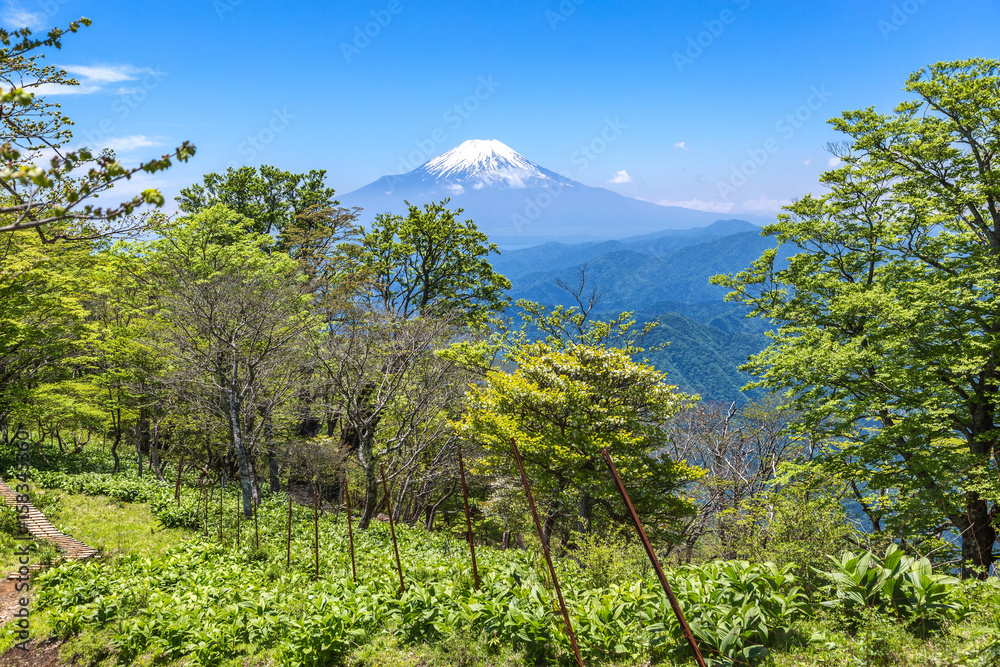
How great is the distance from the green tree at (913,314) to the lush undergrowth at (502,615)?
902 cm

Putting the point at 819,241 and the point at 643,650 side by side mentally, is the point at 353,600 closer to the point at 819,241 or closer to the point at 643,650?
the point at 643,650

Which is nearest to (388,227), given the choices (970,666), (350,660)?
(350,660)

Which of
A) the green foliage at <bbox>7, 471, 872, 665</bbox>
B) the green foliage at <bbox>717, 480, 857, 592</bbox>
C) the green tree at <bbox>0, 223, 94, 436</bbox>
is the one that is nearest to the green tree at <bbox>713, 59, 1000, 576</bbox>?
the green foliage at <bbox>717, 480, 857, 592</bbox>

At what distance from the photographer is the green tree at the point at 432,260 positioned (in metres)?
27.5

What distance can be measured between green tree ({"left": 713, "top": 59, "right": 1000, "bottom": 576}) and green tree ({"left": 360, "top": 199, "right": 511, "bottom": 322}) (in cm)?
1590

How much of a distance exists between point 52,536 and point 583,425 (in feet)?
40.0

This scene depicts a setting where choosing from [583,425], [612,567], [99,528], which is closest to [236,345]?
[99,528]

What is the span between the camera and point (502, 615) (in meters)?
5.25

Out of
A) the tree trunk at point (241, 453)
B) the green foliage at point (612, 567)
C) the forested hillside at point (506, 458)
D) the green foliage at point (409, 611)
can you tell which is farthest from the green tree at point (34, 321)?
the green foliage at point (612, 567)

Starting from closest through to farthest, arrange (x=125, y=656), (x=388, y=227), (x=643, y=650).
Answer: (x=643, y=650), (x=125, y=656), (x=388, y=227)

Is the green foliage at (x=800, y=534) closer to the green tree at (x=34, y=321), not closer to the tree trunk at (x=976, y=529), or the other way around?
the tree trunk at (x=976, y=529)

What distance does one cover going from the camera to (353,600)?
6.23 m

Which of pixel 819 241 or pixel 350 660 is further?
pixel 819 241

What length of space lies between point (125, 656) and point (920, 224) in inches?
826
